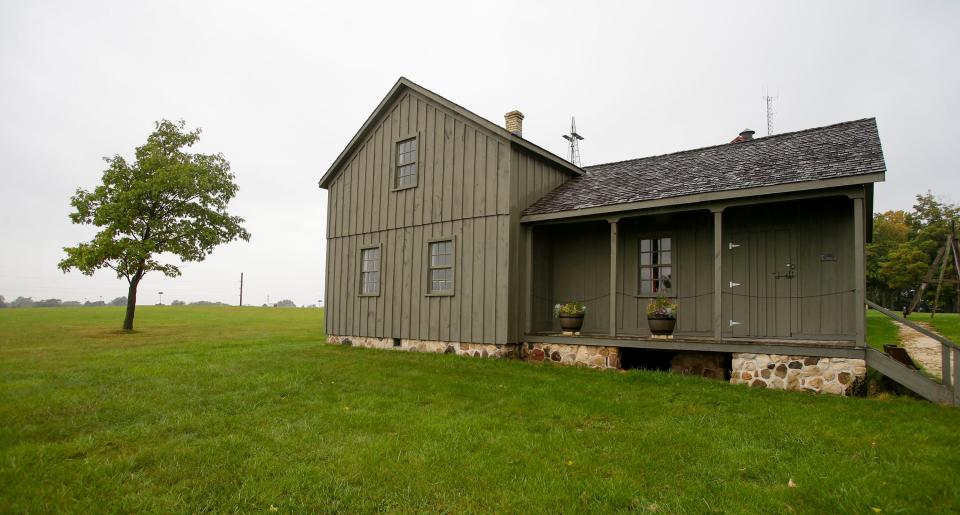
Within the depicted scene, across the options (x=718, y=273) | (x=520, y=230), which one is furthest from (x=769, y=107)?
(x=718, y=273)

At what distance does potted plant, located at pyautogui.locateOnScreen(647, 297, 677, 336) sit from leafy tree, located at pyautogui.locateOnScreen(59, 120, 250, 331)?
779 inches

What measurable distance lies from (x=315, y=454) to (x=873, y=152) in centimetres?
921

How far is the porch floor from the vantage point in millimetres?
7699

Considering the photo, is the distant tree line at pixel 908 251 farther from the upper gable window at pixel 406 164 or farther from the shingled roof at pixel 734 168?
the upper gable window at pixel 406 164

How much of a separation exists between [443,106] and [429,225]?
2.77 m

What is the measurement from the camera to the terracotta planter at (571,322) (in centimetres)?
1046

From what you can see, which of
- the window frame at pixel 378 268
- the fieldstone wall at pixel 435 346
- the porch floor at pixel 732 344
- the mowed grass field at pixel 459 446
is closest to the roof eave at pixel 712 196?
the porch floor at pixel 732 344

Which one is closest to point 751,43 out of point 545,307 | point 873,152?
point 873,152

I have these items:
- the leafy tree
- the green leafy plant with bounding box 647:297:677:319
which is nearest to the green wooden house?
the green leafy plant with bounding box 647:297:677:319

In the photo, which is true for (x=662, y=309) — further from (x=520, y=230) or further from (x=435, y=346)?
(x=435, y=346)

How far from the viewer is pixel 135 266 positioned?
21.3 meters

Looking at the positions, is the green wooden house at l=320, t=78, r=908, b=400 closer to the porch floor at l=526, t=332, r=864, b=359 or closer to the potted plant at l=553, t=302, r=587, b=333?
the porch floor at l=526, t=332, r=864, b=359

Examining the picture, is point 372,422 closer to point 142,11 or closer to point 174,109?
point 142,11

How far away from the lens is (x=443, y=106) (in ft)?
40.3
